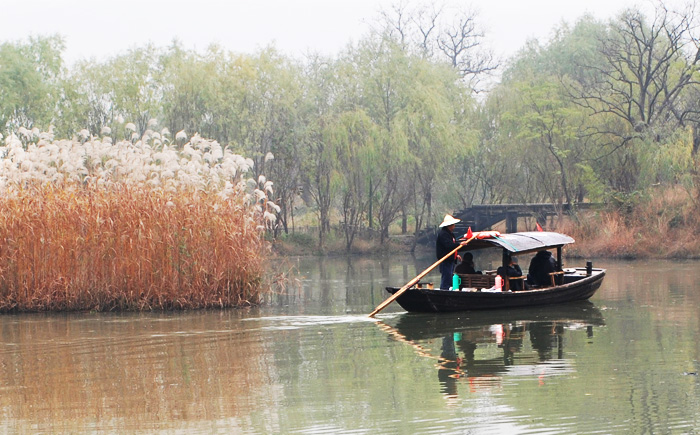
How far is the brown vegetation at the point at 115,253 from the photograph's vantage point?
1711 centimetres

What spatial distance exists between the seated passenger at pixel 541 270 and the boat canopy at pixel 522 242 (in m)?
0.20

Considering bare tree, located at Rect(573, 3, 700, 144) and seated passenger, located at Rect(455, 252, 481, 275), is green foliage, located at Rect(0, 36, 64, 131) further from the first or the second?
seated passenger, located at Rect(455, 252, 481, 275)

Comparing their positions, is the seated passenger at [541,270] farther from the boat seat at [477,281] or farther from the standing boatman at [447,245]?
the standing boatman at [447,245]

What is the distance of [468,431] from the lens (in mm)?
8141

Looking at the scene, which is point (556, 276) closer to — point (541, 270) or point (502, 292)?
point (541, 270)

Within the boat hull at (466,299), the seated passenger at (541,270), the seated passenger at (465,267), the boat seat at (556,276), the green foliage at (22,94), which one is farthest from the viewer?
the green foliage at (22,94)

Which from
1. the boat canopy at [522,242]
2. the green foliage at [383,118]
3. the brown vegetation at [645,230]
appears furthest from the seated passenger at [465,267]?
the green foliage at [383,118]

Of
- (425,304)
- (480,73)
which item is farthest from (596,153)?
(425,304)

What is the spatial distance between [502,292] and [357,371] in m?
5.81

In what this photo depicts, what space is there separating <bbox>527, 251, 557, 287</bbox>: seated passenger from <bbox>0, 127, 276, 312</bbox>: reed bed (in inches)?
200

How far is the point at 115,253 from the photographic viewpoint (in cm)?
1711

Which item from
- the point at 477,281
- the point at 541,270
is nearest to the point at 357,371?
the point at 477,281

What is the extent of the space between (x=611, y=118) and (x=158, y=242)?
972 inches

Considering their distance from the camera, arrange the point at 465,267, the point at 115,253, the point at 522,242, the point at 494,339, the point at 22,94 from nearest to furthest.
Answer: the point at 494,339, the point at 115,253, the point at 522,242, the point at 465,267, the point at 22,94
